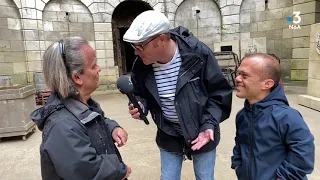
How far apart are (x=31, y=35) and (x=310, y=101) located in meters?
7.92

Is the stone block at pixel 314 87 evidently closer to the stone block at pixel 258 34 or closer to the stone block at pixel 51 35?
the stone block at pixel 258 34

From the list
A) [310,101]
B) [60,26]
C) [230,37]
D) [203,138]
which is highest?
[60,26]

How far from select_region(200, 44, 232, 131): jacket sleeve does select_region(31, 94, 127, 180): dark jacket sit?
650 mm

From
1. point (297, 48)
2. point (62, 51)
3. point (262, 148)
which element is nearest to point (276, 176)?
point (262, 148)

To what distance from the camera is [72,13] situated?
8.80 meters

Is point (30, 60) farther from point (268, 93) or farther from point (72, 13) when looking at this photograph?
point (268, 93)

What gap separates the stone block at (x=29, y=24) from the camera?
26.1 feet

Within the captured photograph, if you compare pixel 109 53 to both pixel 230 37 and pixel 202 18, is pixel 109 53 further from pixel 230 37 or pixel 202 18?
pixel 230 37

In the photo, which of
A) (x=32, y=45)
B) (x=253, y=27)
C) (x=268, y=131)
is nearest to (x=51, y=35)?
(x=32, y=45)

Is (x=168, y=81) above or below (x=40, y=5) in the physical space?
below

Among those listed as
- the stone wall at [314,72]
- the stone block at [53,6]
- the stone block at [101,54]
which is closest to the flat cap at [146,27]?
the stone wall at [314,72]

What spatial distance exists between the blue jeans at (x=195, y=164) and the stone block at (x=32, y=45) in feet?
25.2

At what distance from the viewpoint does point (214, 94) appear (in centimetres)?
170

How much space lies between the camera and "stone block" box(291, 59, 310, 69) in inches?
331
